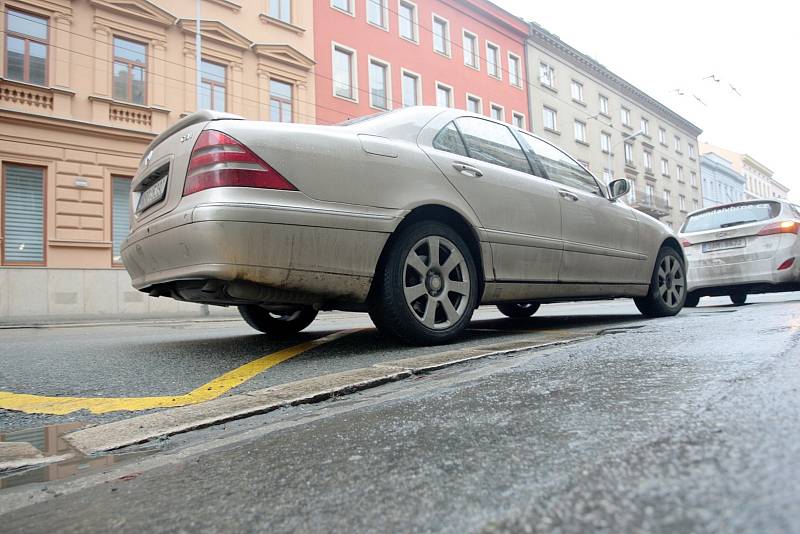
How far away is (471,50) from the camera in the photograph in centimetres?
2486

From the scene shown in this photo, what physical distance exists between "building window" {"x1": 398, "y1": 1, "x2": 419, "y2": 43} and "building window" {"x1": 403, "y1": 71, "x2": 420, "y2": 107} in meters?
1.49

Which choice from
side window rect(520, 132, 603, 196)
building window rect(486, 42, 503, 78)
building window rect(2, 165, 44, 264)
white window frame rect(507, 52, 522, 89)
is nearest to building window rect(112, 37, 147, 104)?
building window rect(2, 165, 44, 264)

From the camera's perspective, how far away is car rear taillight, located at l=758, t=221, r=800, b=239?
272 inches

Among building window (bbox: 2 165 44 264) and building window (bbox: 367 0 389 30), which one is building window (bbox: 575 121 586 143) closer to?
building window (bbox: 367 0 389 30)

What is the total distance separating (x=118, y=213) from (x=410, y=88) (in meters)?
12.3

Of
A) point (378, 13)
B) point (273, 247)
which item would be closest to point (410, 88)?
point (378, 13)

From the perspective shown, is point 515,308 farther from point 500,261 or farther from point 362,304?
point 362,304

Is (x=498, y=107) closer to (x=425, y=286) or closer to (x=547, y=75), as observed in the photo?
(x=547, y=75)

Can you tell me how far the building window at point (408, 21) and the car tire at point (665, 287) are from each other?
18532 millimetres

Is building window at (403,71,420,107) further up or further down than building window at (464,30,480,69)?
further down

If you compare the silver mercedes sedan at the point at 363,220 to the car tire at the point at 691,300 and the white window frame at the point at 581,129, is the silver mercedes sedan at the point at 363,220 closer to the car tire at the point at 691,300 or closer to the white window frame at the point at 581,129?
the car tire at the point at 691,300

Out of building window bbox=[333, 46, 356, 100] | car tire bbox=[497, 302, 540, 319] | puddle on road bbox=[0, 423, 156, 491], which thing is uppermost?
building window bbox=[333, 46, 356, 100]

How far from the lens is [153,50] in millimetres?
14656

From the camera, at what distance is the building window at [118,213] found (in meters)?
13.7
